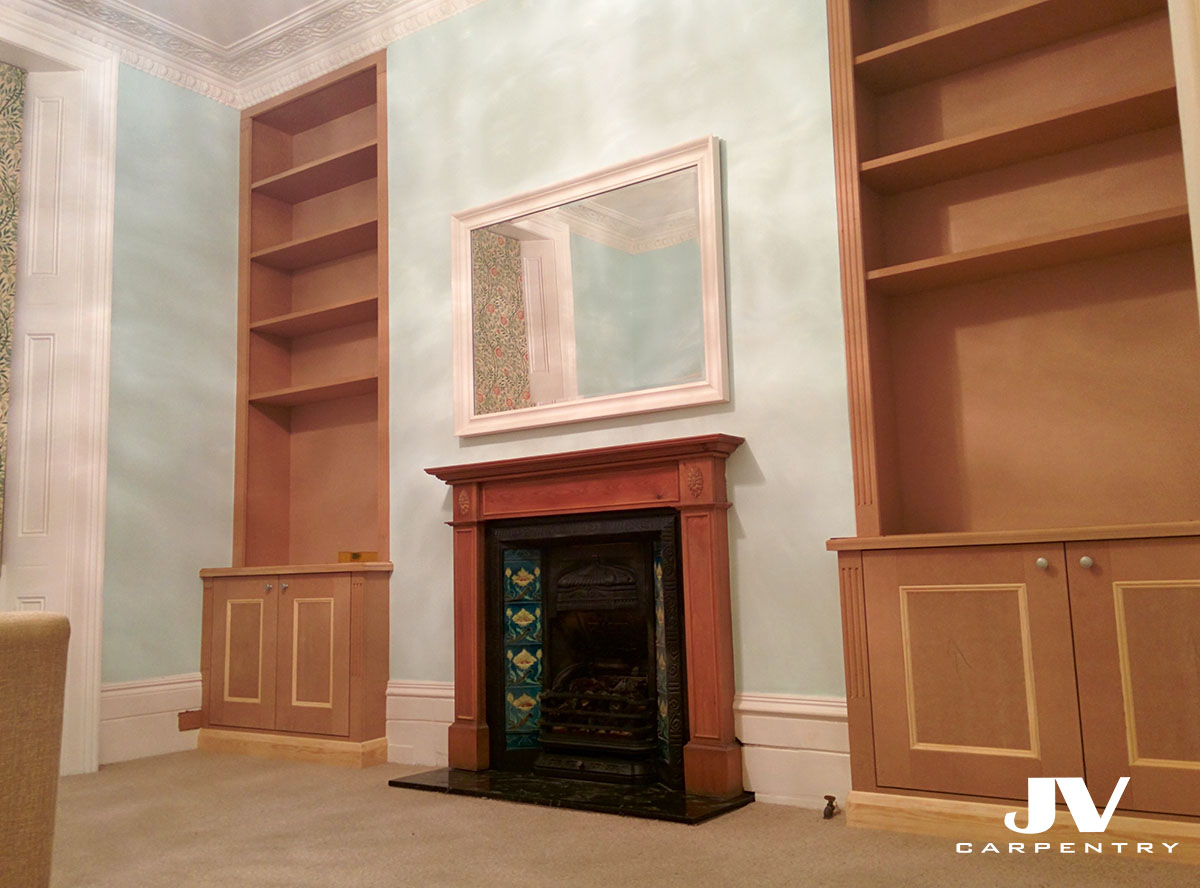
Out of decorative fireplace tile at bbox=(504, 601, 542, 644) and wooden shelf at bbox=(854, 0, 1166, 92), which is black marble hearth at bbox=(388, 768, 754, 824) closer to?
decorative fireplace tile at bbox=(504, 601, 542, 644)

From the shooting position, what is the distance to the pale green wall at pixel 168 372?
14.6 ft

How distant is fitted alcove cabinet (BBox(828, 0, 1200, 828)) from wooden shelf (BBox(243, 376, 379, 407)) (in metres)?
2.45

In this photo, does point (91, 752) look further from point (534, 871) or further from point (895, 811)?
point (895, 811)

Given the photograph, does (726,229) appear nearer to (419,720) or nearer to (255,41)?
→ (419,720)

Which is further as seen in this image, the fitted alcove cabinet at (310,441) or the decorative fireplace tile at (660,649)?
the fitted alcove cabinet at (310,441)

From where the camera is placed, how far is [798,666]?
3176 millimetres

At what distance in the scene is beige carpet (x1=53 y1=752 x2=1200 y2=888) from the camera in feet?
7.61

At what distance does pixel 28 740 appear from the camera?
1.30m

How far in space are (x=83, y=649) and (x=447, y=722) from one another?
65.7 inches

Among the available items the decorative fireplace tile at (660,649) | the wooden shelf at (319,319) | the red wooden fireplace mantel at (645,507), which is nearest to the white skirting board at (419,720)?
the red wooden fireplace mantel at (645,507)

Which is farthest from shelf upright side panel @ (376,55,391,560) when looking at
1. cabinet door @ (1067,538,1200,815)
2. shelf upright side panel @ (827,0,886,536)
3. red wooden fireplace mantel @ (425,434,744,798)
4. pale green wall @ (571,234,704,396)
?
cabinet door @ (1067,538,1200,815)

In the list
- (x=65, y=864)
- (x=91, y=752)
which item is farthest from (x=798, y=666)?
(x=91, y=752)

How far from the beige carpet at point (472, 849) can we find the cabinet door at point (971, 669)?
0.21 meters

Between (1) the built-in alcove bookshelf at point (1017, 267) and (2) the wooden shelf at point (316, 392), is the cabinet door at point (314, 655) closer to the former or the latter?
(2) the wooden shelf at point (316, 392)
